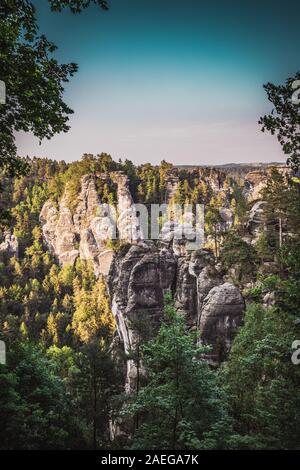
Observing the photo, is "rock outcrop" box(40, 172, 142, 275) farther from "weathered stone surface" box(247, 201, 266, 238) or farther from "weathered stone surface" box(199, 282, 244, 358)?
"weathered stone surface" box(199, 282, 244, 358)

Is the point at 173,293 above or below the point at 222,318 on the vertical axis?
above

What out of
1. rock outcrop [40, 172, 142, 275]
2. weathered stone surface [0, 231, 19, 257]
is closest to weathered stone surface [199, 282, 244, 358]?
rock outcrop [40, 172, 142, 275]

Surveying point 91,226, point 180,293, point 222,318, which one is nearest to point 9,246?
point 91,226

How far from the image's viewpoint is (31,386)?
15359 mm

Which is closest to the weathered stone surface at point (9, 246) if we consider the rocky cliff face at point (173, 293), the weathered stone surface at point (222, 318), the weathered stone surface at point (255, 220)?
the rocky cliff face at point (173, 293)

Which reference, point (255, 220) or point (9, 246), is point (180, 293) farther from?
point (9, 246)

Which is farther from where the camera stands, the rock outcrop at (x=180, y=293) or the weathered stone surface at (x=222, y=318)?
the rock outcrop at (x=180, y=293)

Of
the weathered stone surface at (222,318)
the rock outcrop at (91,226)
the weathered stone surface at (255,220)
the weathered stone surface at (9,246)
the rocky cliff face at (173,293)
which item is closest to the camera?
the weathered stone surface at (222,318)

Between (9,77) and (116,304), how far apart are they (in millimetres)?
38048

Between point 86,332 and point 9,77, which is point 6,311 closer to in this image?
point 86,332

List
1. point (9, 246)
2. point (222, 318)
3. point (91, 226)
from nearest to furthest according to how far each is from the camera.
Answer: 1. point (222, 318)
2. point (91, 226)
3. point (9, 246)

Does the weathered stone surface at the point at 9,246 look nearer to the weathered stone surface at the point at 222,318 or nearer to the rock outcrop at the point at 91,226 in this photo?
the rock outcrop at the point at 91,226

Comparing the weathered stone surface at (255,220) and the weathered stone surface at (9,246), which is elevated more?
the weathered stone surface at (255,220)

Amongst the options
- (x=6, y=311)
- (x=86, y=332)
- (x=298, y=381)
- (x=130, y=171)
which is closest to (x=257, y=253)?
(x=298, y=381)
